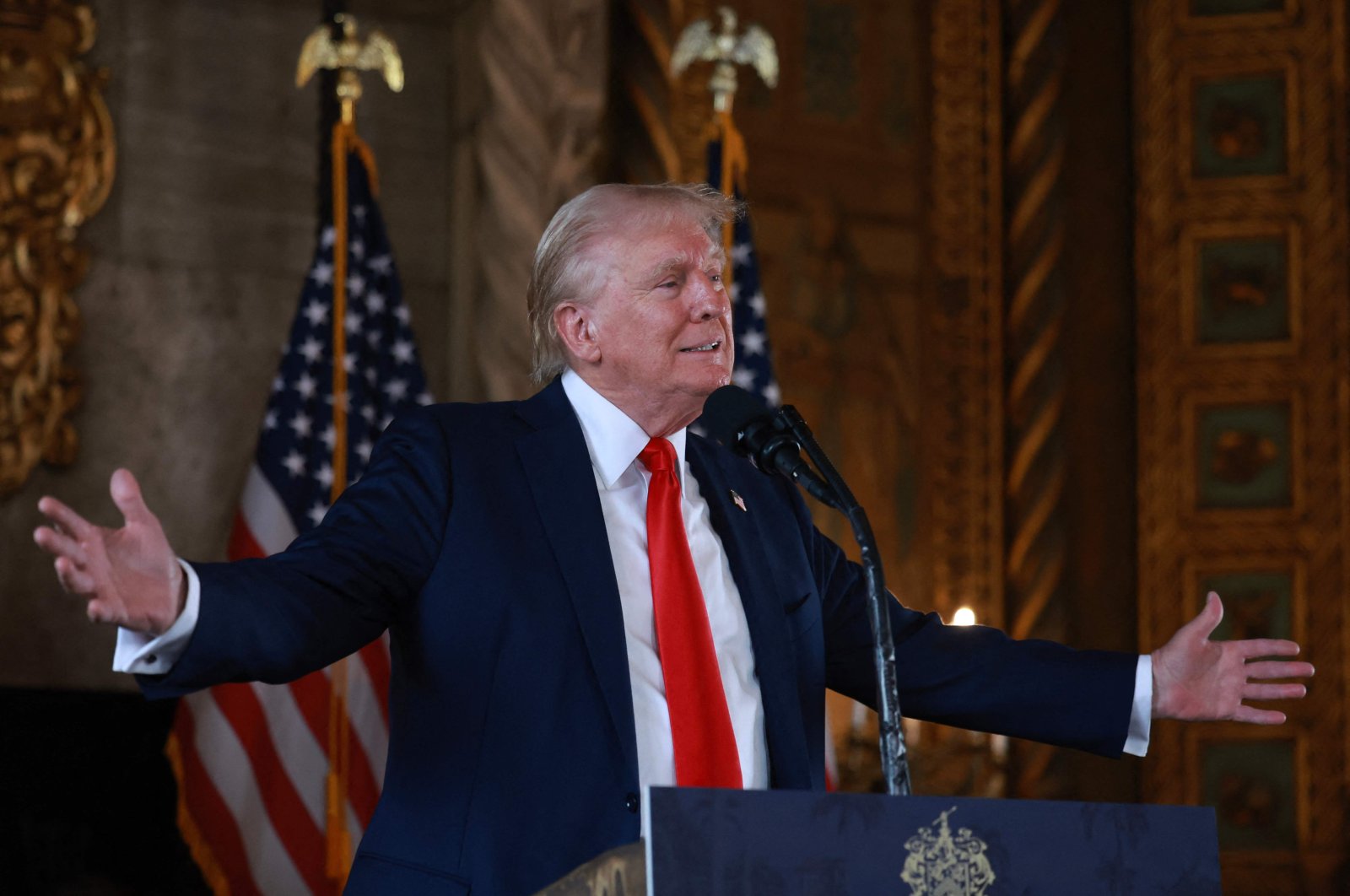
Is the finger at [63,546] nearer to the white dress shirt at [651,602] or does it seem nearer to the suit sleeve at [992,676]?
the white dress shirt at [651,602]

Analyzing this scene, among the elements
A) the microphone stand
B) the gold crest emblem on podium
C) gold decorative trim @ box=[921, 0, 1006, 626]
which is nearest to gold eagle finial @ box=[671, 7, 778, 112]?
gold decorative trim @ box=[921, 0, 1006, 626]

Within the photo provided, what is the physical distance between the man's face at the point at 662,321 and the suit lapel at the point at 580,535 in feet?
0.38

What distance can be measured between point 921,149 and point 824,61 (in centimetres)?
53

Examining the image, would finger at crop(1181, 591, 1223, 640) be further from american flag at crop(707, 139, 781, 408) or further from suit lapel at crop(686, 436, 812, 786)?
american flag at crop(707, 139, 781, 408)

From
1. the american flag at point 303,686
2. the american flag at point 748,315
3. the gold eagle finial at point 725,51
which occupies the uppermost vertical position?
the gold eagle finial at point 725,51

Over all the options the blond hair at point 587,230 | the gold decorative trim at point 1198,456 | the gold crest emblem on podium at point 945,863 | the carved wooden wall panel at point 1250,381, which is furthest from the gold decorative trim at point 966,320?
the gold crest emblem on podium at point 945,863

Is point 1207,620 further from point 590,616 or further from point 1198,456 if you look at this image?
point 1198,456

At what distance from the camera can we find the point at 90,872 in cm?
488

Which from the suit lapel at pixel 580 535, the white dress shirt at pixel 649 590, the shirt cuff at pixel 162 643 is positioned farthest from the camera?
the white dress shirt at pixel 649 590

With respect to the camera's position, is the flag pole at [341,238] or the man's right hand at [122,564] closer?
the man's right hand at [122,564]

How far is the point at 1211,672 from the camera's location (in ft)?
8.86

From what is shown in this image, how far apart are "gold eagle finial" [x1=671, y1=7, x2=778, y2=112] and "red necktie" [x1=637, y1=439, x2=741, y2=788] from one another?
3167 millimetres

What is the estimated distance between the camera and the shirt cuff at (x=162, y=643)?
2037 millimetres

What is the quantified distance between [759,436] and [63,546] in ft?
3.02
